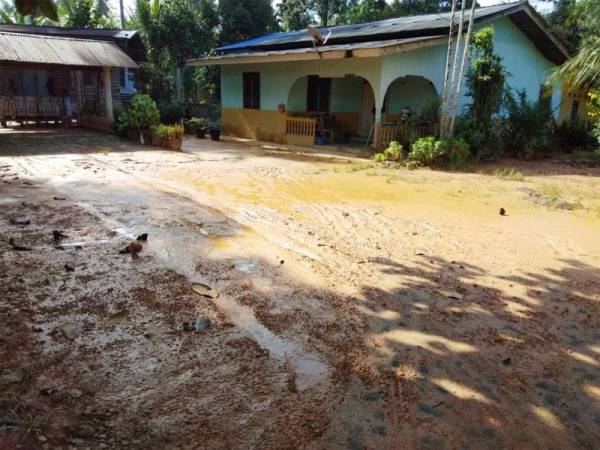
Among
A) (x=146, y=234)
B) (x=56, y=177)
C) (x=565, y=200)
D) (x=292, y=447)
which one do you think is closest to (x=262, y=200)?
(x=146, y=234)

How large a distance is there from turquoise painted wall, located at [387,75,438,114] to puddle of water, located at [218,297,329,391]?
13482 mm

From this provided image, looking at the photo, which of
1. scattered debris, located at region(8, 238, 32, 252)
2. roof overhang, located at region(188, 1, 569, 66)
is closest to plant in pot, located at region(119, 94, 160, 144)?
roof overhang, located at region(188, 1, 569, 66)

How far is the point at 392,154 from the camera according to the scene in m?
12.7

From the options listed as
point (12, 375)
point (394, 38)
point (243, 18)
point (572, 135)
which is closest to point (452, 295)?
point (12, 375)

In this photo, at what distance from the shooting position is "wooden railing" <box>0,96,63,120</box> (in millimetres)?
18812

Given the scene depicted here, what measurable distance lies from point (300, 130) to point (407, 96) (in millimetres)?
3797

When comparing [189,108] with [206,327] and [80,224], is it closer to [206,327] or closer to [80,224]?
[80,224]

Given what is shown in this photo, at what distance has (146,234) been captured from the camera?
221 inches

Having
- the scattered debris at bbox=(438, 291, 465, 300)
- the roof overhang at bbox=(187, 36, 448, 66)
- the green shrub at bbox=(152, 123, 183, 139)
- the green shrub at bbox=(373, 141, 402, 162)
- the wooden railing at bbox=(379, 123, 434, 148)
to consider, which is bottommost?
the scattered debris at bbox=(438, 291, 465, 300)

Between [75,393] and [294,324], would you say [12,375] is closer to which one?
[75,393]

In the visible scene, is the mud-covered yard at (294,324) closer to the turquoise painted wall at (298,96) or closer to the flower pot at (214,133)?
the flower pot at (214,133)

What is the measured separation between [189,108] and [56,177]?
1389 cm

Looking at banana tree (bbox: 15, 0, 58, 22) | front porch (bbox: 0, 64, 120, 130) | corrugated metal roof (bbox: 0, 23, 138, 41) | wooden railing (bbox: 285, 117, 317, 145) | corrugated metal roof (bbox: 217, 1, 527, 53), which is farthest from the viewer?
corrugated metal roof (bbox: 0, 23, 138, 41)

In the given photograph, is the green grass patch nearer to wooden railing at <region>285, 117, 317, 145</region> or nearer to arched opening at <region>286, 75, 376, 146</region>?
arched opening at <region>286, 75, 376, 146</region>
